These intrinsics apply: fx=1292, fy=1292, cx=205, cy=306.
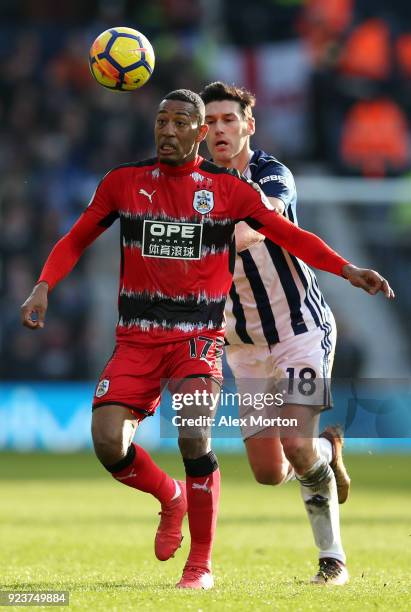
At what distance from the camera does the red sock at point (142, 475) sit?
21.2 ft

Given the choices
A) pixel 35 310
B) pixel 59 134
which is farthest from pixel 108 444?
pixel 59 134

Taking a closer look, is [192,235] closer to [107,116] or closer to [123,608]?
[123,608]

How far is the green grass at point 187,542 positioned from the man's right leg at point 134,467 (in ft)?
0.78

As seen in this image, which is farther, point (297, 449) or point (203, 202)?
point (297, 449)

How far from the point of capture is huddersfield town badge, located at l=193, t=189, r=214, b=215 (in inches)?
249

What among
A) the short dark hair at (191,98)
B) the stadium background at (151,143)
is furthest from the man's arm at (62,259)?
the stadium background at (151,143)

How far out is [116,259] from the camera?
18.3 meters

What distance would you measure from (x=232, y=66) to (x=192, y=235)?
16.1m

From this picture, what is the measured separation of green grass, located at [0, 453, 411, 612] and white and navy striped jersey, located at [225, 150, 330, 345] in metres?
1.35

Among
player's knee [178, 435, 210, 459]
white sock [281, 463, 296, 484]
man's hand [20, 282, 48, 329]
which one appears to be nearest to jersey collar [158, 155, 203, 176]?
man's hand [20, 282, 48, 329]

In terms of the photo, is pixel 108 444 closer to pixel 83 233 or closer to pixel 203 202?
pixel 83 233

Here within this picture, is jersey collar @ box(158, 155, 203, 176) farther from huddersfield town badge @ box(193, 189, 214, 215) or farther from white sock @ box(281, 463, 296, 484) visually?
white sock @ box(281, 463, 296, 484)

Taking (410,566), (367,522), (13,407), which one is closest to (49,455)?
(13,407)

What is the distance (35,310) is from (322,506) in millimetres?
1946
